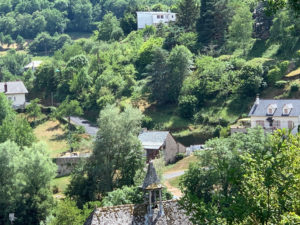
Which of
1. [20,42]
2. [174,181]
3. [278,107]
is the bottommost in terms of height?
[174,181]

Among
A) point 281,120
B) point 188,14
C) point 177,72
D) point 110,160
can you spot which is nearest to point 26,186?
point 110,160

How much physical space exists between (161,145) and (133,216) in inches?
1143

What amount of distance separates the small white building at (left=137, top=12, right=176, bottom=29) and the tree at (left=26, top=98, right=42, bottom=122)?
1273 inches

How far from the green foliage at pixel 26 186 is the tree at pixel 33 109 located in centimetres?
2568

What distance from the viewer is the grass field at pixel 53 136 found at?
66750mm

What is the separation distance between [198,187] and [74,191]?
→ 11995mm

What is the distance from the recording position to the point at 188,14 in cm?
8775

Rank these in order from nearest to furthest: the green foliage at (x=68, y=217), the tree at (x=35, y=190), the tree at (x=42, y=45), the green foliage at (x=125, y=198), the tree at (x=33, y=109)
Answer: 1. the green foliage at (x=68, y=217)
2. the green foliage at (x=125, y=198)
3. the tree at (x=35, y=190)
4. the tree at (x=33, y=109)
5. the tree at (x=42, y=45)

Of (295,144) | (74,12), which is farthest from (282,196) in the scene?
(74,12)

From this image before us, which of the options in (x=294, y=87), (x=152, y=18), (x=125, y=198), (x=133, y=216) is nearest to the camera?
(x=133, y=216)

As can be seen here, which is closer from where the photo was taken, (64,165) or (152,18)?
(64,165)

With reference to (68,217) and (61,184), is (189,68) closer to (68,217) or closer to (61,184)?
(61,184)

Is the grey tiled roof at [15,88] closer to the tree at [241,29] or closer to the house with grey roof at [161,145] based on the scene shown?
the house with grey roof at [161,145]

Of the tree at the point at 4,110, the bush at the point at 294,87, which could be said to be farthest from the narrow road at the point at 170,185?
the tree at the point at 4,110
